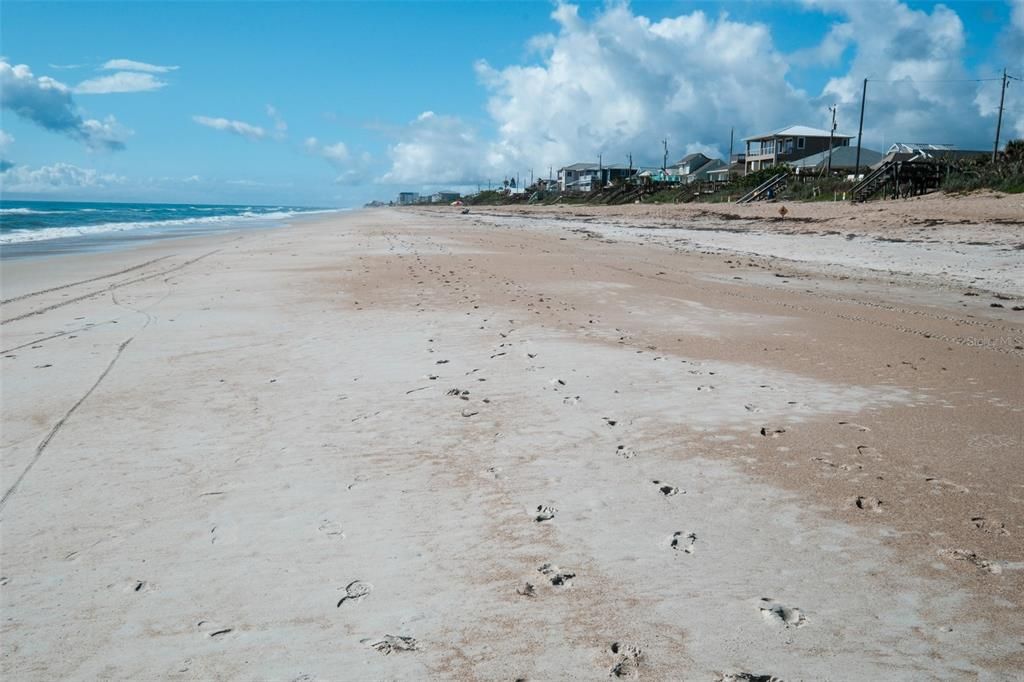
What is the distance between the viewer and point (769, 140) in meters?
79.4

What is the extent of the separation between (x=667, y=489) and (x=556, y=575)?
3.52 feet

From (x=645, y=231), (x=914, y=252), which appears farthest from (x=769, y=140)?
(x=914, y=252)

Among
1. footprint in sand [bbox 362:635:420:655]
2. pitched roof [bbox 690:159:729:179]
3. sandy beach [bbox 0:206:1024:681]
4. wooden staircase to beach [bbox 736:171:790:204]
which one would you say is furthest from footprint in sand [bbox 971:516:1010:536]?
pitched roof [bbox 690:159:729:179]

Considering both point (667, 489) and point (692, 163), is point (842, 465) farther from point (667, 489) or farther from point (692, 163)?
point (692, 163)

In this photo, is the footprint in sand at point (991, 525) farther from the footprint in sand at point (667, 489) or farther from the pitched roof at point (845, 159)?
the pitched roof at point (845, 159)

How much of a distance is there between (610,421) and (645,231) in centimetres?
2410

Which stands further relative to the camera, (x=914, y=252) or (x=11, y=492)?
(x=914, y=252)

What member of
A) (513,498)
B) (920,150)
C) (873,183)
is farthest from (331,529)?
(920,150)

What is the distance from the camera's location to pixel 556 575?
2.90m

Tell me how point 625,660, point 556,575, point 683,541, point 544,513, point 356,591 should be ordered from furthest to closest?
point 544,513, point 683,541, point 556,575, point 356,591, point 625,660

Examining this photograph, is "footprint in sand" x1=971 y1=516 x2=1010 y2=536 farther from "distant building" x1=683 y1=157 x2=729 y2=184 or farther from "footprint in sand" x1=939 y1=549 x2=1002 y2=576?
"distant building" x1=683 y1=157 x2=729 y2=184

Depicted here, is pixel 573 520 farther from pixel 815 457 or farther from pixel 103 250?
pixel 103 250

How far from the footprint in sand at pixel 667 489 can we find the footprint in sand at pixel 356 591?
167 cm

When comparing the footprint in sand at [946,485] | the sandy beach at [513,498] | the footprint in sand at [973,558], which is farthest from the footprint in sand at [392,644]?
the footprint in sand at [946,485]
